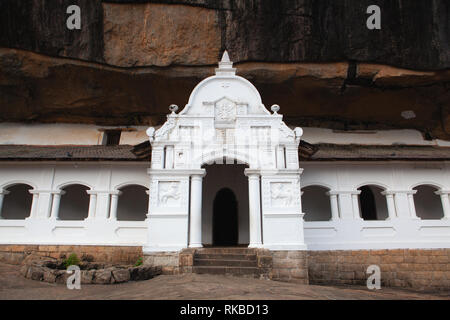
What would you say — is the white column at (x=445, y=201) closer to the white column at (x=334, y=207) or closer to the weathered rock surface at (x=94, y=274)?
the white column at (x=334, y=207)

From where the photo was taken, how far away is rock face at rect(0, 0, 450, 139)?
12.7 meters

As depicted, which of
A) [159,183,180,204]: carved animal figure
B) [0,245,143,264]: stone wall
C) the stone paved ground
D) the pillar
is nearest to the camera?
the stone paved ground

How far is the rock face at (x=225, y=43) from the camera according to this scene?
1271cm

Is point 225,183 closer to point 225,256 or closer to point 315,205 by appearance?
point 315,205

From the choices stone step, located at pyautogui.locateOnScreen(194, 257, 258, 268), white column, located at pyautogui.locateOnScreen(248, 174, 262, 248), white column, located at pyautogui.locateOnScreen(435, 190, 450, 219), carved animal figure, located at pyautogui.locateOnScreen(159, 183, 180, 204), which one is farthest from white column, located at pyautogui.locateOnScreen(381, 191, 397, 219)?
carved animal figure, located at pyautogui.locateOnScreen(159, 183, 180, 204)

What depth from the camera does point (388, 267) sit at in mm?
11250

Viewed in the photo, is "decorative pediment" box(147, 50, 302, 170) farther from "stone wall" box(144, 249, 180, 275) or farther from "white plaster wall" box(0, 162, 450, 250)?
"white plaster wall" box(0, 162, 450, 250)

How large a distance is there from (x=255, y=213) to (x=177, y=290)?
395 cm

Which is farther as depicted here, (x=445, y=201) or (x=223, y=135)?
(x=445, y=201)

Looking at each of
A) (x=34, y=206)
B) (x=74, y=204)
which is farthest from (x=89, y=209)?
(x=74, y=204)

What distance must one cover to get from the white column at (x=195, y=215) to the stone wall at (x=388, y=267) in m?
4.62

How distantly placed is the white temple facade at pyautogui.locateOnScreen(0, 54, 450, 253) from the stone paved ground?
78.3 inches

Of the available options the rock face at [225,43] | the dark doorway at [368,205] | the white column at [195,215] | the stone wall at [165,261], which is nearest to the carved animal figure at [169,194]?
the white column at [195,215]
